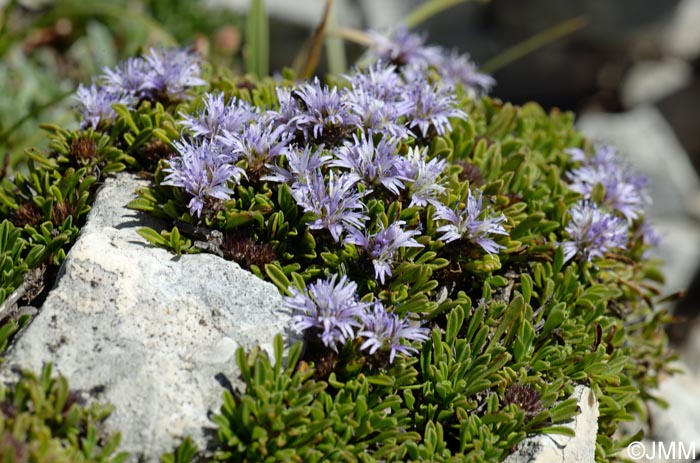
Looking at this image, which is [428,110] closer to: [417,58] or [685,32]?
[417,58]

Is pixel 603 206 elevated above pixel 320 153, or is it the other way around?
pixel 603 206

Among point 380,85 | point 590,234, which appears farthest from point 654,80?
point 380,85

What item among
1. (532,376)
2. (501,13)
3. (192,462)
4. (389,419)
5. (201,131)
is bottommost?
(192,462)

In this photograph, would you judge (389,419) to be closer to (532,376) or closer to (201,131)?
(532,376)

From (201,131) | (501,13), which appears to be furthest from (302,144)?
(501,13)

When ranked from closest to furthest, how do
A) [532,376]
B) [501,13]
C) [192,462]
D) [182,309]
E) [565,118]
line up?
[192,462]
[182,309]
[532,376]
[565,118]
[501,13]

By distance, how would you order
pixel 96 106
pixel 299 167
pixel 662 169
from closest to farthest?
pixel 299 167
pixel 96 106
pixel 662 169

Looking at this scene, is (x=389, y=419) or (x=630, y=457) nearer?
(x=389, y=419)
